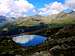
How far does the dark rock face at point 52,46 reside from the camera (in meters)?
5.42

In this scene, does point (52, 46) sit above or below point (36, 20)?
below

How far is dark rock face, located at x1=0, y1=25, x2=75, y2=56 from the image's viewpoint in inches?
213

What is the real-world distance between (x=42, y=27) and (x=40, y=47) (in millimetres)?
547

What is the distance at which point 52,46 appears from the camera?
547 centimetres

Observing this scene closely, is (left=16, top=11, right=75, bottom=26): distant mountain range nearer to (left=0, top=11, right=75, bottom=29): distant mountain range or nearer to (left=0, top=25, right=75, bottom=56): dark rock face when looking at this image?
(left=0, top=11, right=75, bottom=29): distant mountain range

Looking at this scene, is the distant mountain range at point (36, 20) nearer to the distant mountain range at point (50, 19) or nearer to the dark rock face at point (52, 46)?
the distant mountain range at point (50, 19)

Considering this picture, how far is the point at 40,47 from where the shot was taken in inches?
217

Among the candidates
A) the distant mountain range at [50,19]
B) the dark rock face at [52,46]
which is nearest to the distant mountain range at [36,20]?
the distant mountain range at [50,19]

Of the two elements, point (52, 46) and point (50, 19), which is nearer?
point (52, 46)

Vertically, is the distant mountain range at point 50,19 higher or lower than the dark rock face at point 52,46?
higher

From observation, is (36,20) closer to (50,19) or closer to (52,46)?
(50,19)

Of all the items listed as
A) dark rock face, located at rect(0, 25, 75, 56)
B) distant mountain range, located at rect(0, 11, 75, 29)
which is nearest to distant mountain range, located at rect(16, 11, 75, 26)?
distant mountain range, located at rect(0, 11, 75, 29)

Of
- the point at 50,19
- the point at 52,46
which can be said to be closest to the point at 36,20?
the point at 50,19

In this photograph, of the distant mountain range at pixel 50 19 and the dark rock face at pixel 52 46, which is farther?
the distant mountain range at pixel 50 19
